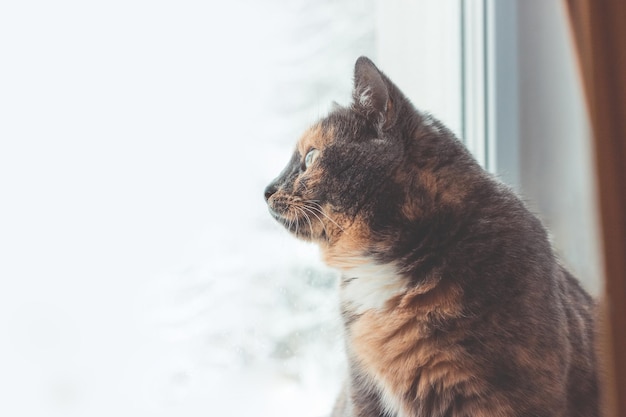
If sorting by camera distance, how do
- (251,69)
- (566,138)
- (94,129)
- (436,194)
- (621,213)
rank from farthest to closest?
(566,138) → (251,69) → (94,129) → (436,194) → (621,213)

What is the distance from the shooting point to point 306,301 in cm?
130

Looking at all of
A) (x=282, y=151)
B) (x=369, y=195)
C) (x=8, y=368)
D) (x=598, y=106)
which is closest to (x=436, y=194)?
(x=369, y=195)

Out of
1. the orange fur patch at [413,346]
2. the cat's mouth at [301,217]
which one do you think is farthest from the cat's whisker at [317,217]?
the orange fur patch at [413,346]

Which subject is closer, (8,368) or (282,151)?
(8,368)

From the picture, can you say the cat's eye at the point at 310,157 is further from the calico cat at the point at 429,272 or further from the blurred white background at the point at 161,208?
the blurred white background at the point at 161,208

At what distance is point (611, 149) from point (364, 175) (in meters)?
0.33

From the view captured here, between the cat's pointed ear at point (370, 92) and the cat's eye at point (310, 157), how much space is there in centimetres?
10

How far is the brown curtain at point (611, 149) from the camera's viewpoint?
80cm

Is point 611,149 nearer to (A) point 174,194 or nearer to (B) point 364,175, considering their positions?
(B) point 364,175

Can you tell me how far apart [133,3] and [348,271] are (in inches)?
22.2

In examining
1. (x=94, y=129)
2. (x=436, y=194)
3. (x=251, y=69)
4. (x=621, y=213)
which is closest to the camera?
(x=621, y=213)

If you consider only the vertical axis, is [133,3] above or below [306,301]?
above

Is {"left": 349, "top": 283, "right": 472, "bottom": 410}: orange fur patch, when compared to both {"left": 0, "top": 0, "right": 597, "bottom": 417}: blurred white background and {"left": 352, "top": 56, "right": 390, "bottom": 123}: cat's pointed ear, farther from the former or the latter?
{"left": 352, "top": 56, "right": 390, "bottom": 123}: cat's pointed ear

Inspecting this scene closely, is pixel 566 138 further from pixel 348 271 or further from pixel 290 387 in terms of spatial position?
pixel 290 387
